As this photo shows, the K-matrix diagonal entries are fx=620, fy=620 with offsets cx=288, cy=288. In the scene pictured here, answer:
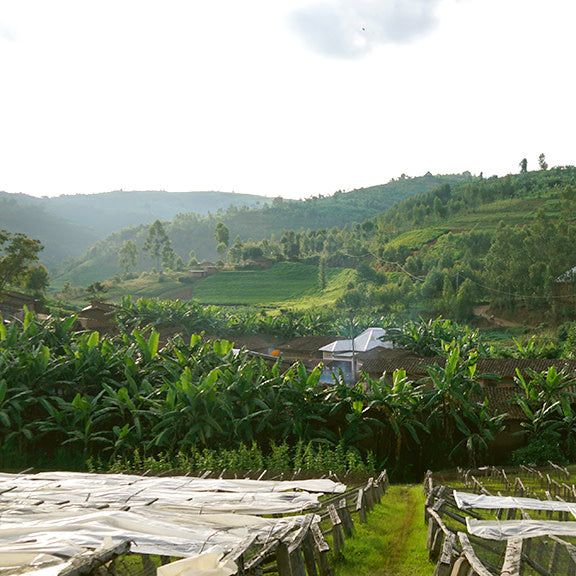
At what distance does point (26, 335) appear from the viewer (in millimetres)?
16328

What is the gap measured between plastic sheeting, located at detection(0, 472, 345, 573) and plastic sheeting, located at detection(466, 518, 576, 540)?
1.48 meters

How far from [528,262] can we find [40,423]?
54.3 metres

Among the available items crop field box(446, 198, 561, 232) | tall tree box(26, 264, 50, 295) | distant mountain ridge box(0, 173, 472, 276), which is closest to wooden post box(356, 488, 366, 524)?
tall tree box(26, 264, 50, 295)

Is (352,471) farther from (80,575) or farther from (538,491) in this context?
(80,575)

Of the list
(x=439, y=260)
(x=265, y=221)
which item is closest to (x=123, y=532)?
(x=439, y=260)

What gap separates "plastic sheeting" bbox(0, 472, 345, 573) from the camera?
406 centimetres

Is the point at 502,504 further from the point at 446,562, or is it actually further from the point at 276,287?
the point at 276,287

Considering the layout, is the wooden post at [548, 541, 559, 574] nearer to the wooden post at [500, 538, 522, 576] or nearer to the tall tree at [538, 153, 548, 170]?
the wooden post at [500, 538, 522, 576]

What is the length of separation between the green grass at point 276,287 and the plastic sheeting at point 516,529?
214ft

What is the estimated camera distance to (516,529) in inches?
199

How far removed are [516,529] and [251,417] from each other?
9.18 metres

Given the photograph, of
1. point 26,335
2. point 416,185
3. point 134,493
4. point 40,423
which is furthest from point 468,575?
point 416,185

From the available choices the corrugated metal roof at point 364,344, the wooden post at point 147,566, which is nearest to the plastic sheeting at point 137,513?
the wooden post at point 147,566

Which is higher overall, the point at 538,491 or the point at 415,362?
the point at 538,491
